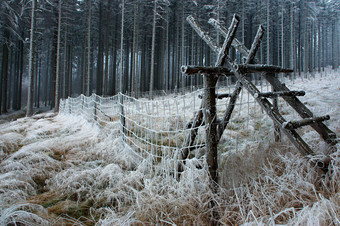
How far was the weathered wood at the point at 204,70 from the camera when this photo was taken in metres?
2.35

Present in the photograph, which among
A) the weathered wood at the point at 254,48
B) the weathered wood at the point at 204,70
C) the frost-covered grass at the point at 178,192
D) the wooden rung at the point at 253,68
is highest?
the weathered wood at the point at 254,48

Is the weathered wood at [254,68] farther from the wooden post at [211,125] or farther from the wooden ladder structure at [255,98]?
the wooden post at [211,125]

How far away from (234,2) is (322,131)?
25.0 meters

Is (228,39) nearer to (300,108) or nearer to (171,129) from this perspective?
(300,108)

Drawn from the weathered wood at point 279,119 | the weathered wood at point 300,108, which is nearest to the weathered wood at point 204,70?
the weathered wood at point 279,119

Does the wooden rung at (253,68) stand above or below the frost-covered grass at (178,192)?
above

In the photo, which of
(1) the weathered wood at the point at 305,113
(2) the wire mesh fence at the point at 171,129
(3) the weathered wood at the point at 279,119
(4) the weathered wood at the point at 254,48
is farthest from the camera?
(2) the wire mesh fence at the point at 171,129

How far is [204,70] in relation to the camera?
246 centimetres

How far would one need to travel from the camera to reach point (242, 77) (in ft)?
8.78

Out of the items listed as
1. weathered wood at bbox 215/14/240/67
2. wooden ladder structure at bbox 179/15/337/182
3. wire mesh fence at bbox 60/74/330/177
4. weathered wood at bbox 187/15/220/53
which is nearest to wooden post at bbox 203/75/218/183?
wooden ladder structure at bbox 179/15/337/182

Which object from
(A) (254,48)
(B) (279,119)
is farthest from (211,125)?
(A) (254,48)

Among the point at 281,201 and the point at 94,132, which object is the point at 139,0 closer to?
the point at 94,132

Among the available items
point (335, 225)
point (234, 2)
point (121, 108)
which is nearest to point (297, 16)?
point (234, 2)

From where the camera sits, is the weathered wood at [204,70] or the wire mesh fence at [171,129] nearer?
the weathered wood at [204,70]
